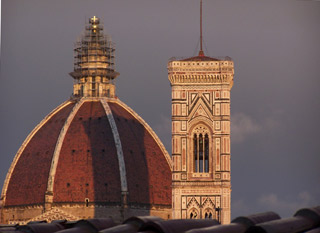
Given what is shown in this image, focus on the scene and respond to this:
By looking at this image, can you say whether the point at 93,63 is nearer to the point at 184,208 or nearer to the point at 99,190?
the point at 99,190

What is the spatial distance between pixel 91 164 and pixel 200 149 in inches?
975

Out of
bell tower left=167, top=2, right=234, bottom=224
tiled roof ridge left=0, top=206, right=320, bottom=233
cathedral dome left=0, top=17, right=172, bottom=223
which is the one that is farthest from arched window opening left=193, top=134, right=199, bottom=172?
tiled roof ridge left=0, top=206, right=320, bottom=233

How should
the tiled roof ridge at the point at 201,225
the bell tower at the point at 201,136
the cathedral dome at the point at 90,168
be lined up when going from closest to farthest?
the tiled roof ridge at the point at 201,225
the bell tower at the point at 201,136
the cathedral dome at the point at 90,168

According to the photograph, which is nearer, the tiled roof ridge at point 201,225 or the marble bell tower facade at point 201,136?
the tiled roof ridge at point 201,225

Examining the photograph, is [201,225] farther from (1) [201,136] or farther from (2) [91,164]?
(2) [91,164]

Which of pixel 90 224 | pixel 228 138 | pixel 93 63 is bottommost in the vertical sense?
pixel 90 224

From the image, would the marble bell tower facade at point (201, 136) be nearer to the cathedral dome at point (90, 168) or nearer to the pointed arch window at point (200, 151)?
the pointed arch window at point (200, 151)

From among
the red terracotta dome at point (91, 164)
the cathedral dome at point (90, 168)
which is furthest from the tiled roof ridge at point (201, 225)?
the red terracotta dome at point (91, 164)

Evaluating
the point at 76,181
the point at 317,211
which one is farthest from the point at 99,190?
the point at 317,211

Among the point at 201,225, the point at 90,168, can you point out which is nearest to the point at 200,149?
the point at 90,168

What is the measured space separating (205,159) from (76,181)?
2471 cm

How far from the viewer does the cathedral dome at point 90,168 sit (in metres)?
104

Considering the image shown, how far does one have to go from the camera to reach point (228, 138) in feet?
268

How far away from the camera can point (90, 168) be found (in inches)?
4158
